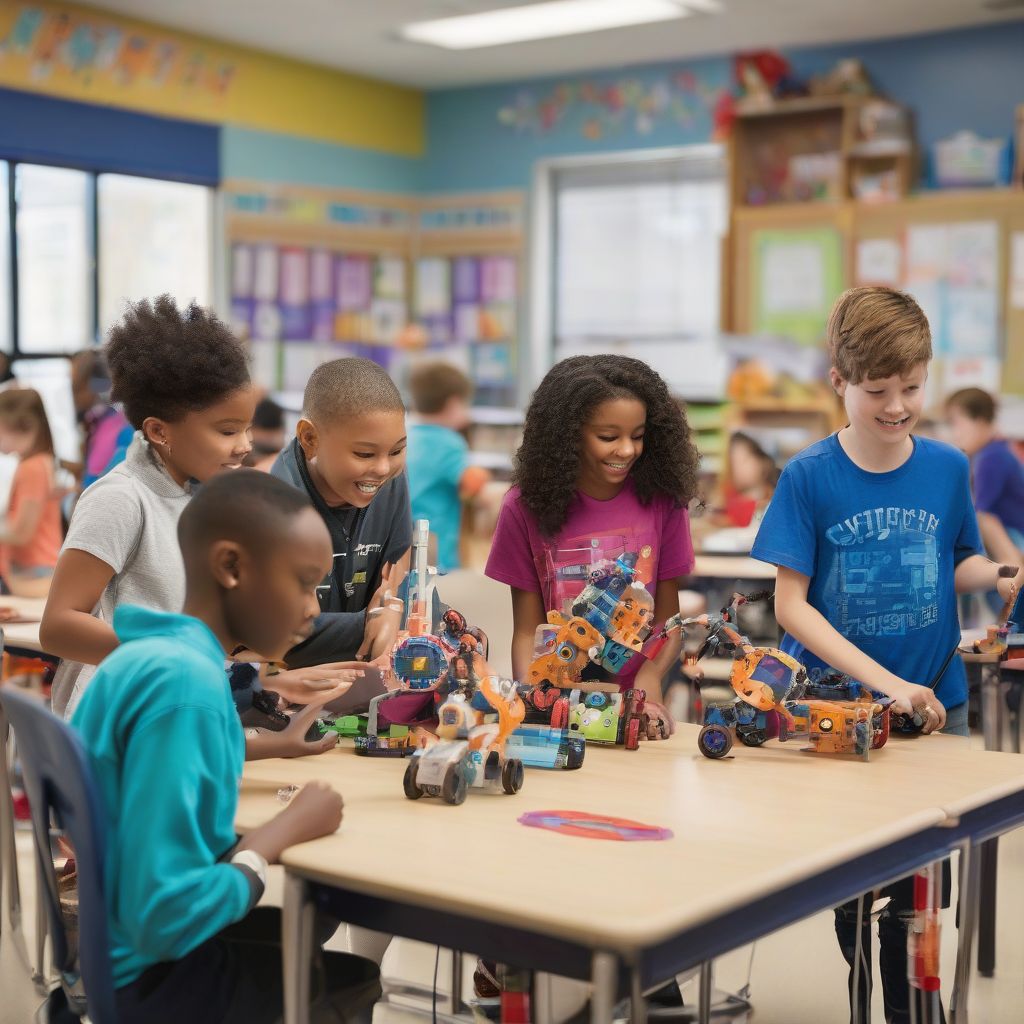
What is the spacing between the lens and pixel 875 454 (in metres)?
2.12

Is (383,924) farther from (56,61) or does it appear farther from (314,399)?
(56,61)

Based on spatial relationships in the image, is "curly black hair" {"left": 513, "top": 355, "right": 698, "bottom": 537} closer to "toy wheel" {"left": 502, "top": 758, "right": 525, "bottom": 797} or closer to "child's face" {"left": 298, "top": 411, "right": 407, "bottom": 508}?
"child's face" {"left": 298, "top": 411, "right": 407, "bottom": 508}

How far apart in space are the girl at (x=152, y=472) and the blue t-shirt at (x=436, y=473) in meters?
2.17

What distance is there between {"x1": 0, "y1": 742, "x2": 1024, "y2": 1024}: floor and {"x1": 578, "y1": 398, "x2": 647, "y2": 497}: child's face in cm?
91

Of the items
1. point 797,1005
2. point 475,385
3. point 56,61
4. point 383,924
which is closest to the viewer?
point 383,924

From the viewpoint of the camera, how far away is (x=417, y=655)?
6.24 feet

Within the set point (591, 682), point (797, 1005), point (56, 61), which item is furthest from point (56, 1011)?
point (56, 61)

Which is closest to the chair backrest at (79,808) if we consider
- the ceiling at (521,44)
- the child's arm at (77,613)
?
the child's arm at (77,613)

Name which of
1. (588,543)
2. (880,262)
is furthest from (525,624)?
(880,262)

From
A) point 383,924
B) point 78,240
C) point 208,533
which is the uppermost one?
point 78,240

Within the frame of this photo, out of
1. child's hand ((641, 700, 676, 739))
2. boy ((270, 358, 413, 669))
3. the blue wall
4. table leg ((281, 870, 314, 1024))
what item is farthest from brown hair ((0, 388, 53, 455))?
the blue wall

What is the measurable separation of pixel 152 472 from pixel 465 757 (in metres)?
0.69

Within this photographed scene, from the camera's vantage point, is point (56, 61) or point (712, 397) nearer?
point (56, 61)

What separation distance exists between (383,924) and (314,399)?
3.36ft
